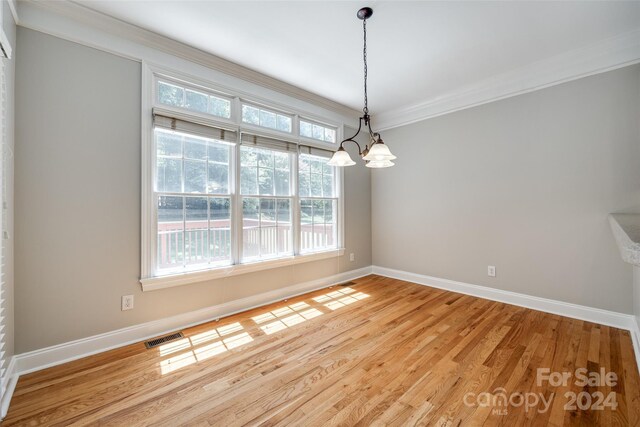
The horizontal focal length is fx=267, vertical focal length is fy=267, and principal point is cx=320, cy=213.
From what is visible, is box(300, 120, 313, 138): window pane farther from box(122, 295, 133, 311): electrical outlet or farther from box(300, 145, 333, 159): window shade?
box(122, 295, 133, 311): electrical outlet

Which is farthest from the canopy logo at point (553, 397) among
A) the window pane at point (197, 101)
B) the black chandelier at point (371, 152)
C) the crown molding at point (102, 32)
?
the crown molding at point (102, 32)

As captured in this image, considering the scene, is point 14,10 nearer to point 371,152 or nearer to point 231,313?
point 371,152

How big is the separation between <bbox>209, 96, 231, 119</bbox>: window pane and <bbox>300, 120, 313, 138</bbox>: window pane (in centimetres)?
108

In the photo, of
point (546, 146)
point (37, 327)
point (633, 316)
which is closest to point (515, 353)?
point (633, 316)

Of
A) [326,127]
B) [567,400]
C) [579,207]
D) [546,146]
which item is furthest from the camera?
[326,127]

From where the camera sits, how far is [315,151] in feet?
12.9

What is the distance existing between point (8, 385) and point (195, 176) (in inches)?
80.6

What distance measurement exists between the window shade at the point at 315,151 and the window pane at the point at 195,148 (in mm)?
1327

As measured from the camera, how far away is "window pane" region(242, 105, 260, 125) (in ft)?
10.7

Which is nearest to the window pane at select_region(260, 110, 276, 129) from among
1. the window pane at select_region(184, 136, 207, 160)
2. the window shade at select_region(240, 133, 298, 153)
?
the window shade at select_region(240, 133, 298, 153)

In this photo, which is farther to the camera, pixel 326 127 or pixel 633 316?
pixel 326 127

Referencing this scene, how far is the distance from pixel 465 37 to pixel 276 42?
1.84 meters

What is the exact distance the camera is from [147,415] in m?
1.62

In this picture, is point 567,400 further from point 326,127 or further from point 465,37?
point 326,127
